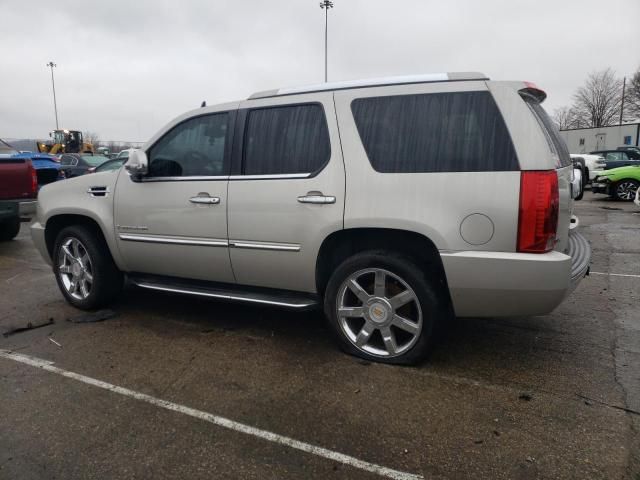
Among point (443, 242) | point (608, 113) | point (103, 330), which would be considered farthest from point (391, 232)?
point (608, 113)

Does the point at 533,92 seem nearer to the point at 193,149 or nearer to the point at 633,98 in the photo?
the point at 193,149

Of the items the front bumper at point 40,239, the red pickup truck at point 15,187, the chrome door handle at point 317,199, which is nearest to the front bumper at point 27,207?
the red pickup truck at point 15,187

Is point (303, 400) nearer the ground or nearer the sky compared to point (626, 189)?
nearer the ground

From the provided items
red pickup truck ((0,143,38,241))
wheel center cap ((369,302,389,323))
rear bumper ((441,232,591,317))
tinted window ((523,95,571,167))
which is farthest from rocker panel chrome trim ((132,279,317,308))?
red pickup truck ((0,143,38,241))

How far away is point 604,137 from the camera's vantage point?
3516 centimetres

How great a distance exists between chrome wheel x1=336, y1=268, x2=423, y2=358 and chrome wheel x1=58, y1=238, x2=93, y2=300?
2625mm

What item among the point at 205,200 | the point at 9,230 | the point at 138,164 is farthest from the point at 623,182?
the point at 9,230

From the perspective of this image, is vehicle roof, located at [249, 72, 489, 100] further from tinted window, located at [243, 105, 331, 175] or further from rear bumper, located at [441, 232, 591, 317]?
rear bumper, located at [441, 232, 591, 317]

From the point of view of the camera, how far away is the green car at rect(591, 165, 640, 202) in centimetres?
1450

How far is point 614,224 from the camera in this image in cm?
1019

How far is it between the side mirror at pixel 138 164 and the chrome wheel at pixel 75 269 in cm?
102

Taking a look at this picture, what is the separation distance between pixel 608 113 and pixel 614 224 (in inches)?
2405

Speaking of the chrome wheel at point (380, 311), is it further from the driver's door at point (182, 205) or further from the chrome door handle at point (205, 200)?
the chrome door handle at point (205, 200)

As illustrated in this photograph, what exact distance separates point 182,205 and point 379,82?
183 cm
